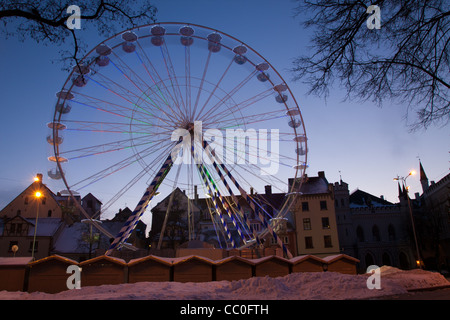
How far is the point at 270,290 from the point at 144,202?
1183 centimetres

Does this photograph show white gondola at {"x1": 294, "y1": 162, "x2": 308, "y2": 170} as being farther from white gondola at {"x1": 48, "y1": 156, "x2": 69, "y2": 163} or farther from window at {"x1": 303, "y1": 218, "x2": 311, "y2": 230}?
window at {"x1": 303, "y1": 218, "x2": 311, "y2": 230}

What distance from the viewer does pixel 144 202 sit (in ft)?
67.8

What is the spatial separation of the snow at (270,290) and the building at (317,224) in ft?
110

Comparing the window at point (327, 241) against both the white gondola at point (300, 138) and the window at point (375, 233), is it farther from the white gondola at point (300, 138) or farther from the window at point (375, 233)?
the white gondola at point (300, 138)

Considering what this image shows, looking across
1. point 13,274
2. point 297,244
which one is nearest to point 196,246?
point 13,274

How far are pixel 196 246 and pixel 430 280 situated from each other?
15474 mm

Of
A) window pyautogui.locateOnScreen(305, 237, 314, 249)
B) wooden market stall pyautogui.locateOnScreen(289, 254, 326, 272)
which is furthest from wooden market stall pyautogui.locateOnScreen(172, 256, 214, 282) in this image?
window pyautogui.locateOnScreen(305, 237, 314, 249)

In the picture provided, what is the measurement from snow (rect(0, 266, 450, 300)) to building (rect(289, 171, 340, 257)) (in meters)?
33.5

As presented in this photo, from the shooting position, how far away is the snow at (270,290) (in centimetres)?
1003

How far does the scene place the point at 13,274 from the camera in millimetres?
13195

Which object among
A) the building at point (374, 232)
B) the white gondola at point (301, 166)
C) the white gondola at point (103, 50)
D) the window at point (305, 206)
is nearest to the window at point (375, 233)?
the building at point (374, 232)

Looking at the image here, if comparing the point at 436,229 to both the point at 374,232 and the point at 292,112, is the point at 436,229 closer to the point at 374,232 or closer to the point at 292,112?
the point at 374,232
